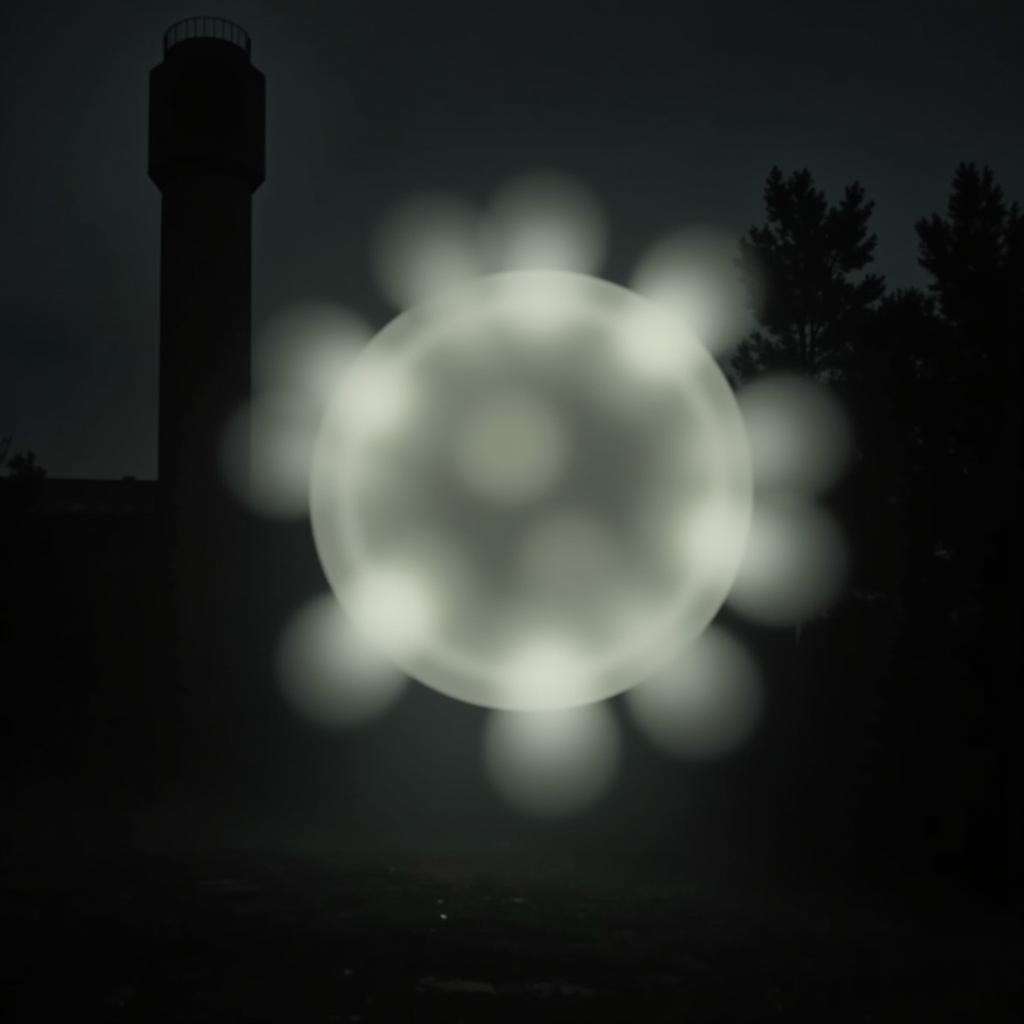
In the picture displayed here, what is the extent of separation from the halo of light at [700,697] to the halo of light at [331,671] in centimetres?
775

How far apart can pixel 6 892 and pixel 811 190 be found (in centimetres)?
2278

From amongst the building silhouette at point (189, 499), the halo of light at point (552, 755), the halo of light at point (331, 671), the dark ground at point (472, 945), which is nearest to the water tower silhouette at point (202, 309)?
the building silhouette at point (189, 499)

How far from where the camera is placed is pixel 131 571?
2453 centimetres

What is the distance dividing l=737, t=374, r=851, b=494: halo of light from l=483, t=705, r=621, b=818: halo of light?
7277 millimetres

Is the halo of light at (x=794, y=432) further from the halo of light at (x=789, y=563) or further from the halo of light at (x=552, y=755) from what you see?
the halo of light at (x=552, y=755)

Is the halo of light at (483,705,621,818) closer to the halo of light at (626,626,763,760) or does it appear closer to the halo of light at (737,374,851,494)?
the halo of light at (626,626,763,760)

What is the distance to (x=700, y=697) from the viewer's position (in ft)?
87.2

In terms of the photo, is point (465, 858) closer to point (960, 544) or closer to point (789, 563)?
point (960, 544)

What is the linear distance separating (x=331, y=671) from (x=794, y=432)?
14.3 meters

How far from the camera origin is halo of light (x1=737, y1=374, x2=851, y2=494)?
83.3 feet

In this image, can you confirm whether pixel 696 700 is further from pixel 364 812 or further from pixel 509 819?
pixel 364 812

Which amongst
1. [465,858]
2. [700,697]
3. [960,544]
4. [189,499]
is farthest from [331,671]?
[960,544]

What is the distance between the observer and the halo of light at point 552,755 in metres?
24.8

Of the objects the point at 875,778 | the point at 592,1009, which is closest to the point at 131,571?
the point at 875,778
